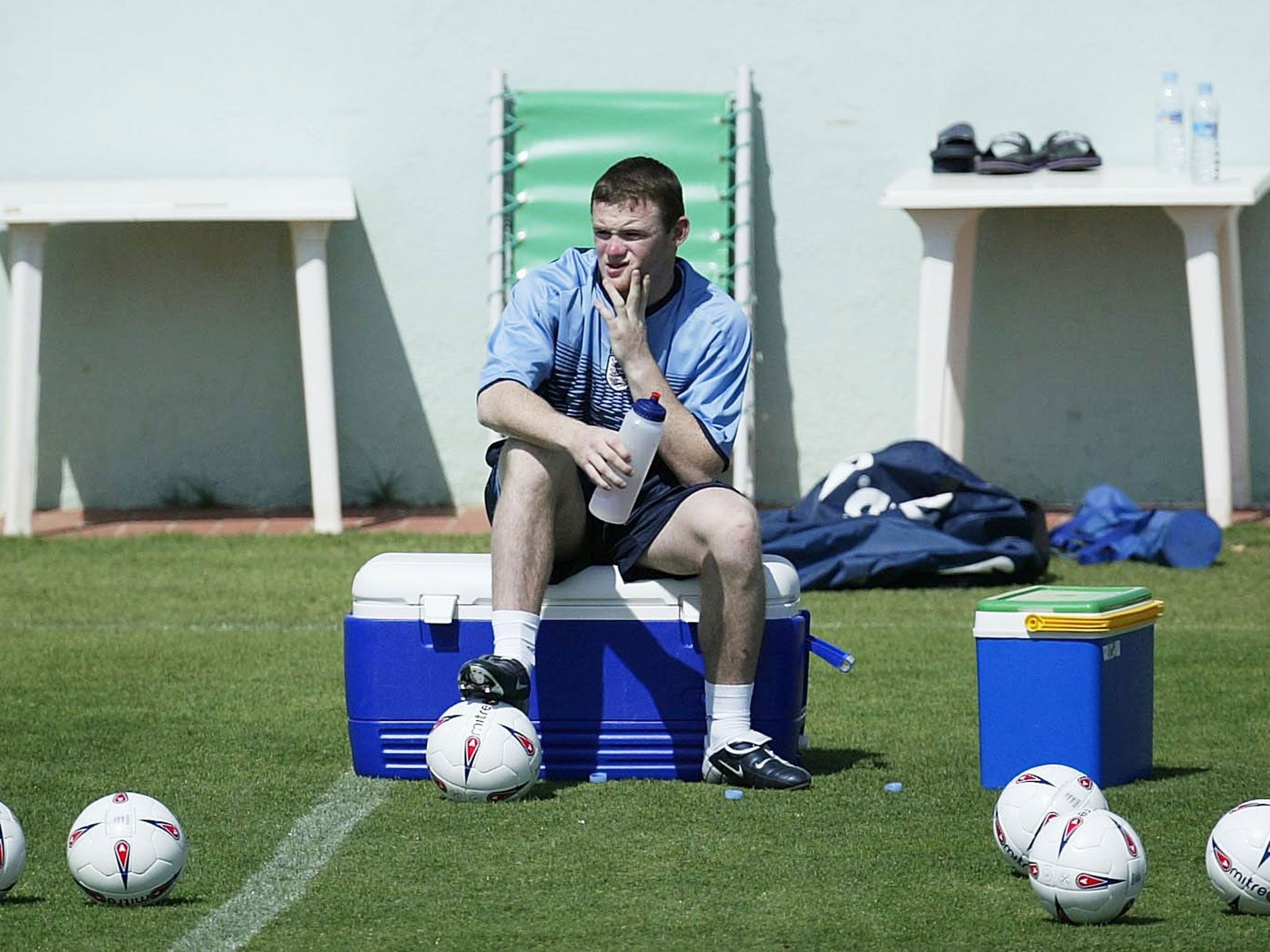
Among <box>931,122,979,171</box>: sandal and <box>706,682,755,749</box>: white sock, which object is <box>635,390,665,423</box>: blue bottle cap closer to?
<box>706,682,755,749</box>: white sock

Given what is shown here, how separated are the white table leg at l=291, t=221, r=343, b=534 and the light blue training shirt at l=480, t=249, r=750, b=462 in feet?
14.0

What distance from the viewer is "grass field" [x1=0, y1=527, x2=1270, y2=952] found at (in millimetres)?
3303

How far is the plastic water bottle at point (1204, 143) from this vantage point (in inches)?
340

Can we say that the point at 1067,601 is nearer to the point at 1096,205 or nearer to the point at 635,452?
the point at 635,452

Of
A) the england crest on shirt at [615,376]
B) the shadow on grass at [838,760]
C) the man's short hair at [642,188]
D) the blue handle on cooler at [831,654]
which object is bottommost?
the shadow on grass at [838,760]

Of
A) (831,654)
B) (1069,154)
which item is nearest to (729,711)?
(831,654)

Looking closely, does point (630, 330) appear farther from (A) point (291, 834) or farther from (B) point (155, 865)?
(B) point (155, 865)

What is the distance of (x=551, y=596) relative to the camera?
455 centimetres

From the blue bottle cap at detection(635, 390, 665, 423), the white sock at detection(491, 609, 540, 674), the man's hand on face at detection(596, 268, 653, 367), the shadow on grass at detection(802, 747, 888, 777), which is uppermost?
the man's hand on face at detection(596, 268, 653, 367)

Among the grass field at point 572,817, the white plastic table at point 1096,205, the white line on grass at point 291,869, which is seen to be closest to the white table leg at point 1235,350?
the white plastic table at point 1096,205

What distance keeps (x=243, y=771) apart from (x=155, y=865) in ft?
3.72

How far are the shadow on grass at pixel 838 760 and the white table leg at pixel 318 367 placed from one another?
14.7ft

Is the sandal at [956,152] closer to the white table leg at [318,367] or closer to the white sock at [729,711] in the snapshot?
the white table leg at [318,367]

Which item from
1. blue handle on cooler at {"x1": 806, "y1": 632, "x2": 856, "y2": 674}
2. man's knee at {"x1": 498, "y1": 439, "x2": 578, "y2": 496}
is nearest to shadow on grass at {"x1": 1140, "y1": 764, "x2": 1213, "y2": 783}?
blue handle on cooler at {"x1": 806, "y1": 632, "x2": 856, "y2": 674}
